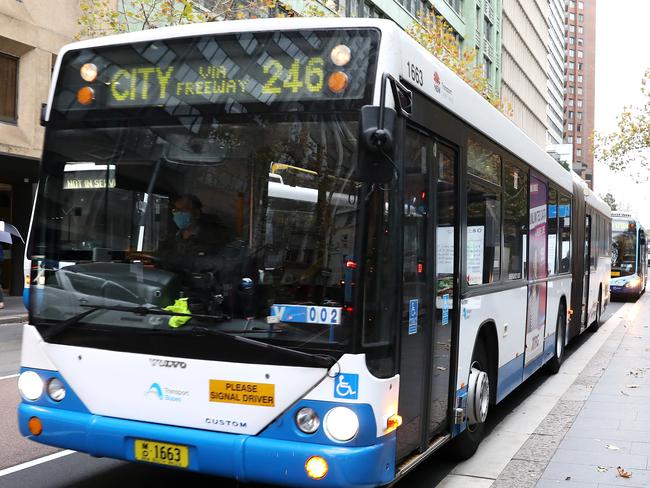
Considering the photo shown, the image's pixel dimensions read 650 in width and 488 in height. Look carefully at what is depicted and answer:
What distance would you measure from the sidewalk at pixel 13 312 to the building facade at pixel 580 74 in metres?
139

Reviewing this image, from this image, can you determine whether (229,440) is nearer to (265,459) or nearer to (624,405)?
(265,459)

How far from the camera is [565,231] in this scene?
35.8 ft

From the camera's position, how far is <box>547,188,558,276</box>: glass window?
31.4 ft

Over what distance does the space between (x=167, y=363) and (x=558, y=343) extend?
7878 mm

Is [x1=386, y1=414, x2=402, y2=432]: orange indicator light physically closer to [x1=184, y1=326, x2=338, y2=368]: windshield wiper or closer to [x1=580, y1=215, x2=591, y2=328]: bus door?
[x1=184, y1=326, x2=338, y2=368]: windshield wiper

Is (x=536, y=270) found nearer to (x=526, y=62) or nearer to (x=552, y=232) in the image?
(x=552, y=232)

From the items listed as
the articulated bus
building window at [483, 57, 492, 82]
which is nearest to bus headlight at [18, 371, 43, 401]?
the articulated bus

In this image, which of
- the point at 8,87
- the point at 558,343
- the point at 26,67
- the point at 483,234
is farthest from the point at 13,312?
the point at 483,234

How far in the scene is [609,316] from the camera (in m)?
Result: 21.4

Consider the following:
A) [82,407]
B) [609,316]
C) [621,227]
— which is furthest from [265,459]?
[621,227]

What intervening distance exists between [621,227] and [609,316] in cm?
883

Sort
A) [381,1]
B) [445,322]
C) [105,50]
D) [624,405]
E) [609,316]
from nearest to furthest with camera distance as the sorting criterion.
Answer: [105,50]
[445,322]
[624,405]
[609,316]
[381,1]

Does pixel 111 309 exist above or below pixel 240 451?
above

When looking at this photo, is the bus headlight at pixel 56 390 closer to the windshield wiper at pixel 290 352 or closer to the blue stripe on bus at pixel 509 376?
the windshield wiper at pixel 290 352
